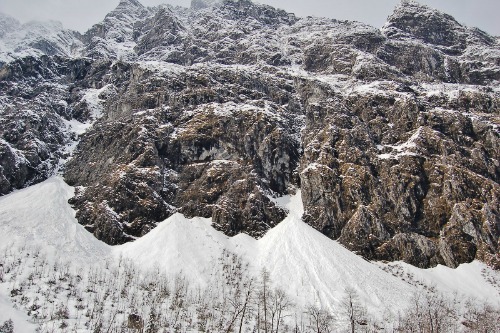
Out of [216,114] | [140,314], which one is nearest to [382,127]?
[216,114]

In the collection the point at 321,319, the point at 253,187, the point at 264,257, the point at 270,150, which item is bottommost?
the point at 321,319

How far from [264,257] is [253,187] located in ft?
80.1

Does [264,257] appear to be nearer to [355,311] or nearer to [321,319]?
[321,319]

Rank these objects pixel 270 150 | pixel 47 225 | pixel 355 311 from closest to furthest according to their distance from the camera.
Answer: pixel 355 311, pixel 47 225, pixel 270 150

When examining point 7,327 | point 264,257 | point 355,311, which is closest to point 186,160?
point 264,257

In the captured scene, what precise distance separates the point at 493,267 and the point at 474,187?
2110cm

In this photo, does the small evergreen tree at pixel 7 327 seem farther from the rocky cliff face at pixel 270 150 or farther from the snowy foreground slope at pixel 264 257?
the rocky cliff face at pixel 270 150

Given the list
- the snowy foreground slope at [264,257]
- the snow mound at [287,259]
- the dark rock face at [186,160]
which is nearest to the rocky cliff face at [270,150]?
the dark rock face at [186,160]

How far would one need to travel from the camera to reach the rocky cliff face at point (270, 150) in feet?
311

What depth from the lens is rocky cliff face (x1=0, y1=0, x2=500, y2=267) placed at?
311 ft

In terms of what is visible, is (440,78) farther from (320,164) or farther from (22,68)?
(22,68)

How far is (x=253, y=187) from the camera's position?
342 ft

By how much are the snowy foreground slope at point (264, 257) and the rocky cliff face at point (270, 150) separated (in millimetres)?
5007

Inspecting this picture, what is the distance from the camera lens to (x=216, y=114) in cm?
12475
